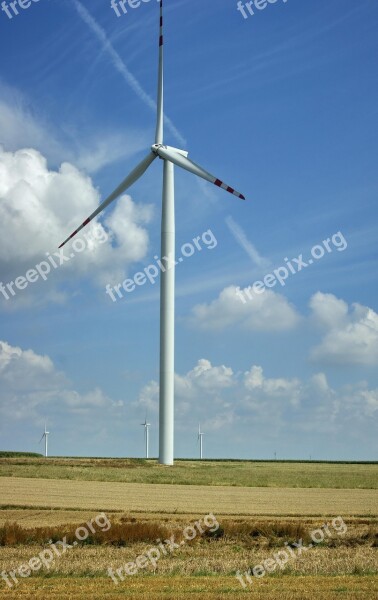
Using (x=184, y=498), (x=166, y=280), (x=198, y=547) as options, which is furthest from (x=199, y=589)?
(x=166, y=280)

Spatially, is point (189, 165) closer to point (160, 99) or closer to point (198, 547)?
point (160, 99)

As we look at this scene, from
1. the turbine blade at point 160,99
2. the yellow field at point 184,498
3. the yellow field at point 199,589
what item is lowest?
the yellow field at point 199,589

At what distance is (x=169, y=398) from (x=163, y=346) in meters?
4.98

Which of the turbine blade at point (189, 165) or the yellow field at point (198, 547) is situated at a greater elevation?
the turbine blade at point (189, 165)

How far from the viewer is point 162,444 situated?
78.9m

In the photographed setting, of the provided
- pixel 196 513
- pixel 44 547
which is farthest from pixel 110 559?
pixel 196 513

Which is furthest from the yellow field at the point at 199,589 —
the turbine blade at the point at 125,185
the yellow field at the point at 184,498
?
the turbine blade at the point at 125,185

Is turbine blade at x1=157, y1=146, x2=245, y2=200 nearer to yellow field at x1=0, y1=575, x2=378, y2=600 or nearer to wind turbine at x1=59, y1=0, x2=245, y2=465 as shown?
wind turbine at x1=59, y1=0, x2=245, y2=465

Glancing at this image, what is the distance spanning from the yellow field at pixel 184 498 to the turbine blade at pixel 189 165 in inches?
1162

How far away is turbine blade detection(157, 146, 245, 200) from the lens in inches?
2923

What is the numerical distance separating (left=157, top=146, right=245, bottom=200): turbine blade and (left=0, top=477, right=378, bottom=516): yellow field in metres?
29.5

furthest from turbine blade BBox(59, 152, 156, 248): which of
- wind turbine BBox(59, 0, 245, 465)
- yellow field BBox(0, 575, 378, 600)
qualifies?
yellow field BBox(0, 575, 378, 600)

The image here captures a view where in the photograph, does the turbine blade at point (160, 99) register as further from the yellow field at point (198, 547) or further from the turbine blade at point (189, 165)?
the yellow field at point (198, 547)

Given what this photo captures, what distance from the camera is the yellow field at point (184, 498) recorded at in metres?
39.2
